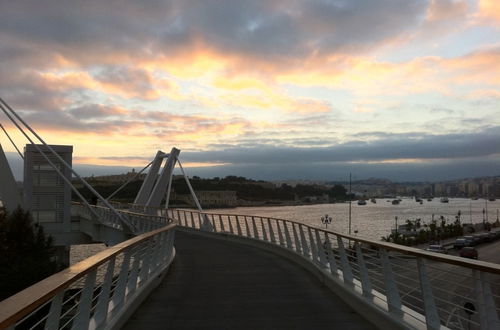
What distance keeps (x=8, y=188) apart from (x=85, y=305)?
30.7m

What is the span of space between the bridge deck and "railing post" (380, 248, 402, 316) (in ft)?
1.34

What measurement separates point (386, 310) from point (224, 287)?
3769 millimetres

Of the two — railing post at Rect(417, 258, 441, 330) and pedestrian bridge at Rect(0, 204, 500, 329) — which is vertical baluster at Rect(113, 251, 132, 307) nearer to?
pedestrian bridge at Rect(0, 204, 500, 329)

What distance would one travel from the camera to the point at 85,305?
4691mm

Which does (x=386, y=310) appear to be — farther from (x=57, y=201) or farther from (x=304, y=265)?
(x=57, y=201)

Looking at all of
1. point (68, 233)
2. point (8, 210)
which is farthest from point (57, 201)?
point (8, 210)

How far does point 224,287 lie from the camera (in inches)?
368

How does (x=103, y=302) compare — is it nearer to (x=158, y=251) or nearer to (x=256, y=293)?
(x=256, y=293)

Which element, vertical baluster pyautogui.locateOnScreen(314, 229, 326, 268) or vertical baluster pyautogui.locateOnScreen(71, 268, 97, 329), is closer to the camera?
vertical baluster pyautogui.locateOnScreen(71, 268, 97, 329)

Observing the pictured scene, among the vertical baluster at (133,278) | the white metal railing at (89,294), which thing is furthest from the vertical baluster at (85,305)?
the vertical baluster at (133,278)

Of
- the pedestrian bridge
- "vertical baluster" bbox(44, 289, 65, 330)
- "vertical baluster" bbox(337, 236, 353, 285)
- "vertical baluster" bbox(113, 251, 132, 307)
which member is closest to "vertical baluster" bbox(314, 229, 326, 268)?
the pedestrian bridge

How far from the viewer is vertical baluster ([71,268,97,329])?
15.2ft

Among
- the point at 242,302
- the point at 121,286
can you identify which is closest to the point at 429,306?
the point at 242,302

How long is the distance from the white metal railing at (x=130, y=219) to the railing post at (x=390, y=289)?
13257 mm
